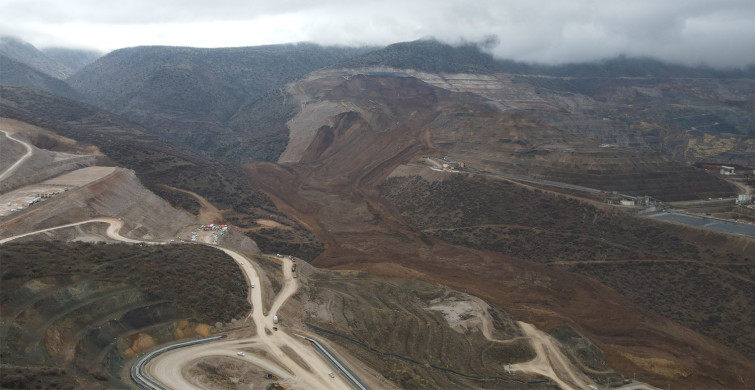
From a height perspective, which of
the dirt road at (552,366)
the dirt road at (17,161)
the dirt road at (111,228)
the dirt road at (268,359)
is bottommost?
the dirt road at (552,366)

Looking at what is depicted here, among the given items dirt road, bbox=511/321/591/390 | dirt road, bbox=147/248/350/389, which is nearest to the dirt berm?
dirt road, bbox=147/248/350/389

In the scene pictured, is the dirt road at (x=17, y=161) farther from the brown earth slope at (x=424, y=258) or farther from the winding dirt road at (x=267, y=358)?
the winding dirt road at (x=267, y=358)

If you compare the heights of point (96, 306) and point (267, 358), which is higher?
point (96, 306)

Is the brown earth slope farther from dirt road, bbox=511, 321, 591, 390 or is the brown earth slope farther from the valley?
dirt road, bbox=511, 321, 591, 390

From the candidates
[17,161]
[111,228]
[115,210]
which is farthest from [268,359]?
[17,161]

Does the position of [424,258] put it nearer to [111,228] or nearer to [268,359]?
[268,359]

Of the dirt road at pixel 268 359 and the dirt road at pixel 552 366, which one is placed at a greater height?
the dirt road at pixel 268 359

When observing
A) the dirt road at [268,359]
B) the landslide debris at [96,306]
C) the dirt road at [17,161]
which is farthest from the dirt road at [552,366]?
the dirt road at [17,161]

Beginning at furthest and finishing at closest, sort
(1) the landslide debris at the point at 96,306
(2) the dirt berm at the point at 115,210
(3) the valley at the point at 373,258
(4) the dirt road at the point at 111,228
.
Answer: (2) the dirt berm at the point at 115,210
(4) the dirt road at the point at 111,228
(3) the valley at the point at 373,258
(1) the landslide debris at the point at 96,306
